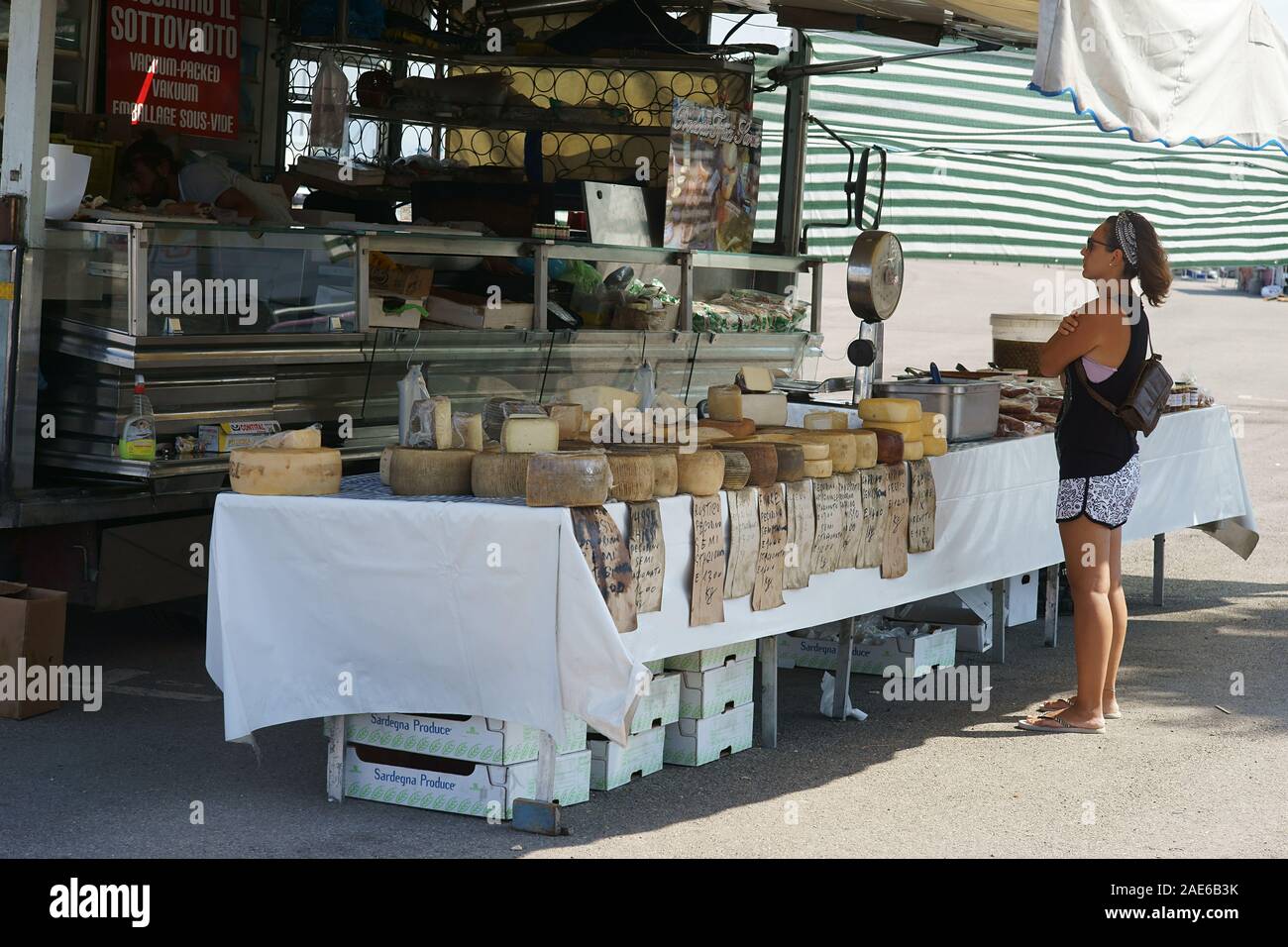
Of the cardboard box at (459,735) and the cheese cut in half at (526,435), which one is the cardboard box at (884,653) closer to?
the cardboard box at (459,735)

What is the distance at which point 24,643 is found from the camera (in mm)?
5488

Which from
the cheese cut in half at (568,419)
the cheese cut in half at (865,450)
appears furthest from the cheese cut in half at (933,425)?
the cheese cut in half at (568,419)

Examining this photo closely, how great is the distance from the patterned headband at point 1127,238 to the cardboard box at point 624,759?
7.85 feet

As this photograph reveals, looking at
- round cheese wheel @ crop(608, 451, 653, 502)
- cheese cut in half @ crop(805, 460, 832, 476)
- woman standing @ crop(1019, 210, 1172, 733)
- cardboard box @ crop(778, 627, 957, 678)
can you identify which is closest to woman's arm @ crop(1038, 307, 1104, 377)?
woman standing @ crop(1019, 210, 1172, 733)

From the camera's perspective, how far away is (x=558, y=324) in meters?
7.61

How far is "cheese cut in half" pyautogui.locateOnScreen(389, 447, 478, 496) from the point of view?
4.51 m

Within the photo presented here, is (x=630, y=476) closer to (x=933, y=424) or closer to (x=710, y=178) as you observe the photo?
(x=933, y=424)

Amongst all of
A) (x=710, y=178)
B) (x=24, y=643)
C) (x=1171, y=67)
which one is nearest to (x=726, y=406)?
(x=1171, y=67)

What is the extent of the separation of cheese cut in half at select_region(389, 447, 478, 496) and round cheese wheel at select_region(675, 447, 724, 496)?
0.64m

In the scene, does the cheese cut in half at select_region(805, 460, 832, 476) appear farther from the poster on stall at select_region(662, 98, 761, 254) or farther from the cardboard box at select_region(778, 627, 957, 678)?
the poster on stall at select_region(662, 98, 761, 254)

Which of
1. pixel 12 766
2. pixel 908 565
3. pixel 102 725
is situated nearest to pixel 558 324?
pixel 908 565

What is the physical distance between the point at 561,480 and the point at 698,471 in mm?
606

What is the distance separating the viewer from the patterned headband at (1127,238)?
5.52 meters

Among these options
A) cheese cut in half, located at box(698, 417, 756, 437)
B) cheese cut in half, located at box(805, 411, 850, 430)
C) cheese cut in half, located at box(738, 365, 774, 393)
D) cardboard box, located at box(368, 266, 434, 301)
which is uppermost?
cardboard box, located at box(368, 266, 434, 301)
